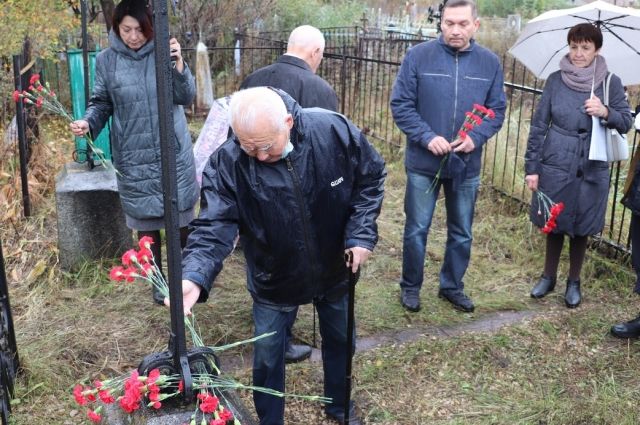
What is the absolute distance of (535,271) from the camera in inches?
185

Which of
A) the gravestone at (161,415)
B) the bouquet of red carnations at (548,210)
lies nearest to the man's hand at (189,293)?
the gravestone at (161,415)

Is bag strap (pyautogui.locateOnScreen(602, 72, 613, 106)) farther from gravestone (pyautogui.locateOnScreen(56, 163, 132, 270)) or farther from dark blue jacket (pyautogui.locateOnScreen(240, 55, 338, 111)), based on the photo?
gravestone (pyautogui.locateOnScreen(56, 163, 132, 270))

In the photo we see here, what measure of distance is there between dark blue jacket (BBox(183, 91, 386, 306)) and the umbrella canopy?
6.96 ft

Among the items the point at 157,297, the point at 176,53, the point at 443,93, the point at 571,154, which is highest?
the point at 176,53

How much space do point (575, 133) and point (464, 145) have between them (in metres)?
0.71

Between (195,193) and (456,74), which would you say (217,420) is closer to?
(195,193)

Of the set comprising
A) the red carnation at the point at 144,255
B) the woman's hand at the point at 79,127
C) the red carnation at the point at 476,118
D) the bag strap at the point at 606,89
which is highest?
the bag strap at the point at 606,89

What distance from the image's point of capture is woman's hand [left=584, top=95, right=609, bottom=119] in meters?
3.71

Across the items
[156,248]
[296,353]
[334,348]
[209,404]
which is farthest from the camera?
[156,248]

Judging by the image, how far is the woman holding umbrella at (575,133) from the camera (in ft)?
12.3

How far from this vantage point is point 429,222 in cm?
393

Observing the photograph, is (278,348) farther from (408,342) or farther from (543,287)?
(543,287)

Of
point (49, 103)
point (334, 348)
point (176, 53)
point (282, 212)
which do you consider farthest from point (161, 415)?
point (49, 103)

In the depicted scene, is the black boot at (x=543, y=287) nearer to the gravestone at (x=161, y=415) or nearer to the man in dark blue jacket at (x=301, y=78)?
the man in dark blue jacket at (x=301, y=78)
